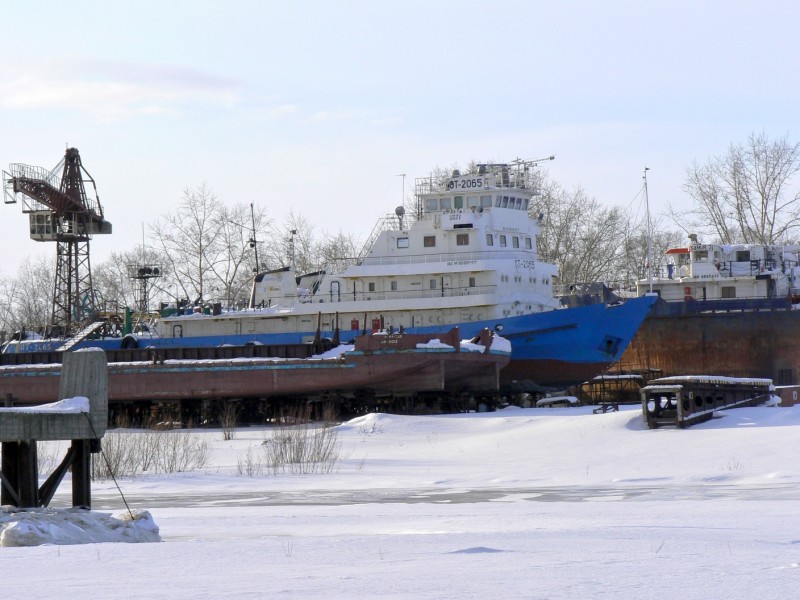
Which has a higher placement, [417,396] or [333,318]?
[333,318]

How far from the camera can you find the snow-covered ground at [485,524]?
6.76 meters

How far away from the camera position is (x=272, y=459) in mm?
22703

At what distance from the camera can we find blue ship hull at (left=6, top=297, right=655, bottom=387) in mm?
41000

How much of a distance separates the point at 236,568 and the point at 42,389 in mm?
36074

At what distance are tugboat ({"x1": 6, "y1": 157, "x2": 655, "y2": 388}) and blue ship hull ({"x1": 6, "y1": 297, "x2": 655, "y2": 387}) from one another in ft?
0.11

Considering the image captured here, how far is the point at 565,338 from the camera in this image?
134 ft

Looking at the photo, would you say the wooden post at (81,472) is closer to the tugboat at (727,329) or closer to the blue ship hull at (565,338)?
the blue ship hull at (565,338)

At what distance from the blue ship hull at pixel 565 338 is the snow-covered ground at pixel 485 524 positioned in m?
14.6

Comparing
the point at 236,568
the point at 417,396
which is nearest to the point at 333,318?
the point at 417,396

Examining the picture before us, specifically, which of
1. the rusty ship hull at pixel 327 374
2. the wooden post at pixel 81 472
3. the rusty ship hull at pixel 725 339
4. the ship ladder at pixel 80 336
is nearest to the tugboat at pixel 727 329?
the rusty ship hull at pixel 725 339

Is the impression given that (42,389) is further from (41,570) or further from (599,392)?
(41,570)

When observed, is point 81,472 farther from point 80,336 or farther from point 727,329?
point 727,329

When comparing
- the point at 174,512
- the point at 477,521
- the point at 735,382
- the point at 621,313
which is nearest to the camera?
the point at 477,521

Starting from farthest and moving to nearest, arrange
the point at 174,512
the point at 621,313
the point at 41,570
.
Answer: the point at 621,313 < the point at 174,512 < the point at 41,570
